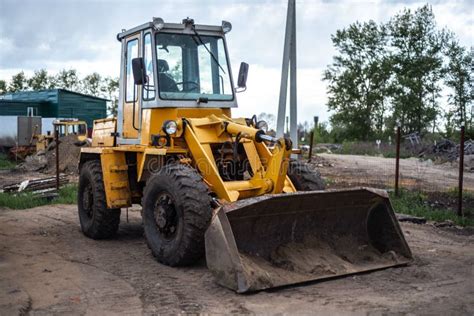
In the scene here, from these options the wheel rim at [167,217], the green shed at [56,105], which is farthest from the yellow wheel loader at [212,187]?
the green shed at [56,105]

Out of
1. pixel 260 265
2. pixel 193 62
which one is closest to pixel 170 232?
pixel 260 265

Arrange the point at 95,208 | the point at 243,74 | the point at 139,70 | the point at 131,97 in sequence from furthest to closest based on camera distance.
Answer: the point at 95,208 < the point at 131,97 < the point at 243,74 < the point at 139,70

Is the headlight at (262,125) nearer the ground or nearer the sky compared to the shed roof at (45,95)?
nearer the ground

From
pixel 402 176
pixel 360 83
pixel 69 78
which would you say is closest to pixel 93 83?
pixel 69 78

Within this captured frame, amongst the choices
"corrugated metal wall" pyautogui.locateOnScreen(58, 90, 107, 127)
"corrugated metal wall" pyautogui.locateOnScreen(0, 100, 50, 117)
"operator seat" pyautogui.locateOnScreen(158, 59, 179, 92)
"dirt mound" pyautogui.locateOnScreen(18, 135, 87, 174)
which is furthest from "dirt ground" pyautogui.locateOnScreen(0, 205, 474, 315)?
"corrugated metal wall" pyautogui.locateOnScreen(58, 90, 107, 127)

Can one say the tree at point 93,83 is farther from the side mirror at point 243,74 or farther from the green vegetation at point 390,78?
the side mirror at point 243,74

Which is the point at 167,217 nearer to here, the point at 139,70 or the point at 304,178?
the point at 304,178

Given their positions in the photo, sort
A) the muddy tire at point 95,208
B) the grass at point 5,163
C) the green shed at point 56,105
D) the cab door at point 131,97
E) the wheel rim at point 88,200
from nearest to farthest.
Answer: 1. the cab door at point 131,97
2. the muddy tire at point 95,208
3. the wheel rim at point 88,200
4. the grass at point 5,163
5. the green shed at point 56,105

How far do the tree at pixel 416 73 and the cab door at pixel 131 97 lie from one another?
1497 inches

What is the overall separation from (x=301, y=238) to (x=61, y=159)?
1901 centimetres

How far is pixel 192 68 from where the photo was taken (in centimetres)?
884

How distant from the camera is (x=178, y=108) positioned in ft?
27.8

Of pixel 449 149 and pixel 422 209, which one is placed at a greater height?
pixel 449 149

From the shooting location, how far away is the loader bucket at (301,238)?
245 inches
